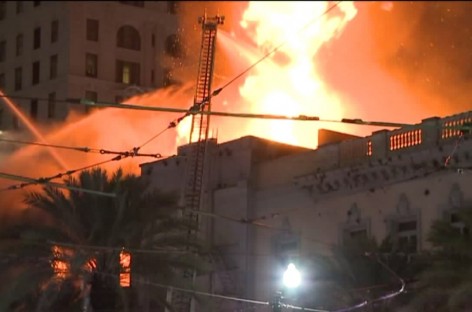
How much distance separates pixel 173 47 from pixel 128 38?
14014 mm

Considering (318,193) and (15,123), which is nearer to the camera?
(318,193)

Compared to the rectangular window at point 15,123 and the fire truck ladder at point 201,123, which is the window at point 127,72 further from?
the fire truck ladder at point 201,123

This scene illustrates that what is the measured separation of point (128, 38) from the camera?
79438 millimetres

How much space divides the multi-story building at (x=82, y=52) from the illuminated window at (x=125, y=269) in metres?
40.1

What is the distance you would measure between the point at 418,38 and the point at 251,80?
718 inches

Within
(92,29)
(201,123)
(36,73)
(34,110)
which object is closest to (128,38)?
(92,29)

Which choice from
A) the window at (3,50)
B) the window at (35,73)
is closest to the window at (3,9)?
the window at (3,50)

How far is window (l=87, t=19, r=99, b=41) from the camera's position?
252ft

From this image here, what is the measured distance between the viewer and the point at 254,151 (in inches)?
1737

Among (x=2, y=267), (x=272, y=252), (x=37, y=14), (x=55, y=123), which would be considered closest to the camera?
(x=2, y=267)

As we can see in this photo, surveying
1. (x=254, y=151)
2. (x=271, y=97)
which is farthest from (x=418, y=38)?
(x=271, y=97)

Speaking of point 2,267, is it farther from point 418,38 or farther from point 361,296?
point 418,38

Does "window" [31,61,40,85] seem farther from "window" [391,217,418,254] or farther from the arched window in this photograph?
"window" [391,217,418,254]

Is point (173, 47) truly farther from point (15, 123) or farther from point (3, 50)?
point (3, 50)
